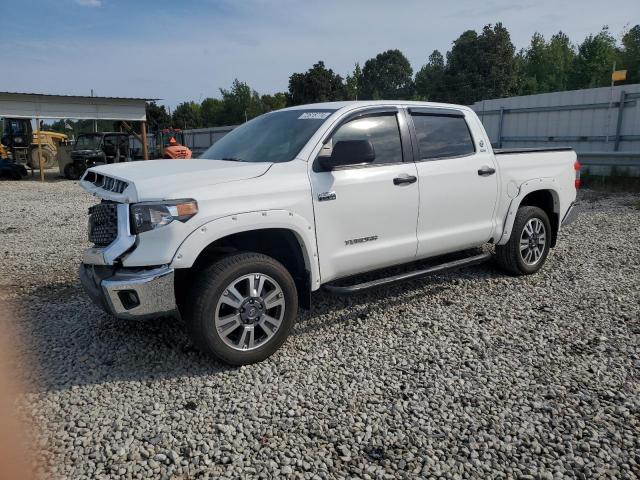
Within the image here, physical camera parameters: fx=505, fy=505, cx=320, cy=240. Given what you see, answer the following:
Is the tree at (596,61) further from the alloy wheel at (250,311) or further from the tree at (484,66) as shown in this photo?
the alloy wheel at (250,311)

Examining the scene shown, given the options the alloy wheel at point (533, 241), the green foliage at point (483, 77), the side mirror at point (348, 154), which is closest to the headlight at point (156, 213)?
the side mirror at point (348, 154)

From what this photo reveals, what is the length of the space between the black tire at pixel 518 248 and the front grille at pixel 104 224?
4083mm

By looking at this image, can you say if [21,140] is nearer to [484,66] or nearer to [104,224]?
[104,224]

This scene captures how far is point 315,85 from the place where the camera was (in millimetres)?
49656

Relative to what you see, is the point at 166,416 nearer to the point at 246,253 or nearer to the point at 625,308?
the point at 246,253

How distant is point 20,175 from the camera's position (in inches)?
882

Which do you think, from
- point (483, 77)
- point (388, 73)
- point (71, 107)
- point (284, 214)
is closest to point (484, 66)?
point (483, 77)

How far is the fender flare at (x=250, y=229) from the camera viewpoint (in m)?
3.40

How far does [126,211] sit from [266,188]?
3.19 feet

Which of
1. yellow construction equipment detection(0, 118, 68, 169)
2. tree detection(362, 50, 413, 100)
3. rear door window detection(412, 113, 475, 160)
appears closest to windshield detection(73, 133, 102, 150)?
yellow construction equipment detection(0, 118, 68, 169)

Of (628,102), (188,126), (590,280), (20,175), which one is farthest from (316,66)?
(590,280)

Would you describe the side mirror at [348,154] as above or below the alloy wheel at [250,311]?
above

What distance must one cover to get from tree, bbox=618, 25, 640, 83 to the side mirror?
4908cm

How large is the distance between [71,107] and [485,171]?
23.2m
